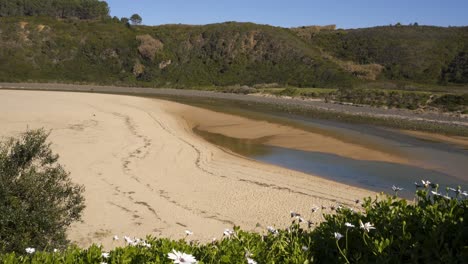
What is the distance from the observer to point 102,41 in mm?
90938

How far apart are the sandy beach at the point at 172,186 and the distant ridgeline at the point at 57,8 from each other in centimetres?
10207

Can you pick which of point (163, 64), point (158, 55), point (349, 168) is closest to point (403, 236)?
Result: point (349, 168)

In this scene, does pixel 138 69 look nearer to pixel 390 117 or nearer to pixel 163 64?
pixel 163 64

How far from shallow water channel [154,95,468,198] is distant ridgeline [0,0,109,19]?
10162 centimetres

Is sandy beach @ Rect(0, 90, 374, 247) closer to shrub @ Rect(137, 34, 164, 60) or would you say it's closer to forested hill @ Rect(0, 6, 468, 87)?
forested hill @ Rect(0, 6, 468, 87)

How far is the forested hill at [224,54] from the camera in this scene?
78562 millimetres

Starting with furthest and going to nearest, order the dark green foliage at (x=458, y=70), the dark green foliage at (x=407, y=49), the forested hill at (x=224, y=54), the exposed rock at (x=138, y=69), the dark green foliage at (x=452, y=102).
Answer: the exposed rock at (x=138, y=69), the forested hill at (x=224, y=54), the dark green foliage at (x=407, y=49), the dark green foliage at (x=458, y=70), the dark green foliage at (x=452, y=102)

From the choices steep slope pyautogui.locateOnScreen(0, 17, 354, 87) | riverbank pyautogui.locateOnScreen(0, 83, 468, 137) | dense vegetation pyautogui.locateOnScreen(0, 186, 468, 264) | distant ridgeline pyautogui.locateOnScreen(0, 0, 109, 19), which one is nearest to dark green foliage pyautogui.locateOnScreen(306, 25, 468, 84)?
steep slope pyautogui.locateOnScreen(0, 17, 354, 87)

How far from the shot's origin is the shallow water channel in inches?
609

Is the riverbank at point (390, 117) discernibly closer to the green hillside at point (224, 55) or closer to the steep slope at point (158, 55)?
the green hillside at point (224, 55)

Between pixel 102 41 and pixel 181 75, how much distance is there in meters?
18.8

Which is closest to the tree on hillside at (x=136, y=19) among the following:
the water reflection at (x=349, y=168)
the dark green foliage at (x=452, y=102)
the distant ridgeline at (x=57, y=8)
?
the distant ridgeline at (x=57, y=8)

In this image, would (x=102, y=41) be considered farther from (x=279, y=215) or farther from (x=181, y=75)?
(x=279, y=215)

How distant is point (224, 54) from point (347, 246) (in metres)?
88.6
